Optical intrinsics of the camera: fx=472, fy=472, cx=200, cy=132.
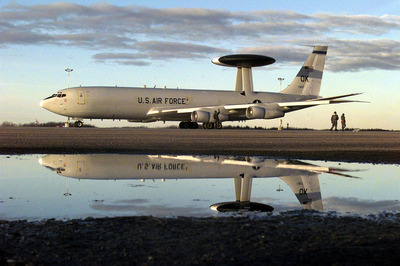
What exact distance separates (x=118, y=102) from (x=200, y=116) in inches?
239

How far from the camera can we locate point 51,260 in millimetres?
2568

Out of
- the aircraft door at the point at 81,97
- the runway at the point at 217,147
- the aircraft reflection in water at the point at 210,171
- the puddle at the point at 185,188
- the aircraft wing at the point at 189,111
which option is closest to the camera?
the puddle at the point at 185,188

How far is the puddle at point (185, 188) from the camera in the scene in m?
4.17

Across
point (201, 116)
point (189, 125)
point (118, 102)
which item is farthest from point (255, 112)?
point (118, 102)

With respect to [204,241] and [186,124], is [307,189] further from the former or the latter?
[186,124]

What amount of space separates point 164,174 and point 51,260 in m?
4.25

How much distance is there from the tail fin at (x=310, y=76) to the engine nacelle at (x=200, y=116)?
11.9 meters

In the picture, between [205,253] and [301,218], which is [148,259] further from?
[301,218]

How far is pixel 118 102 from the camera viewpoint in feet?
110

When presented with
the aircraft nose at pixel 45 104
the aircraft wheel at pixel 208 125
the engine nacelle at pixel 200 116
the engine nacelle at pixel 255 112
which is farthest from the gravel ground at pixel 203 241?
the aircraft wheel at pixel 208 125

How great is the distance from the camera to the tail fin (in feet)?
145

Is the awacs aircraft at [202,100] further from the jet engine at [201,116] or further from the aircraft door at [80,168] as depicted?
the aircraft door at [80,168]

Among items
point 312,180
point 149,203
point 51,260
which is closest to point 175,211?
point 149,203

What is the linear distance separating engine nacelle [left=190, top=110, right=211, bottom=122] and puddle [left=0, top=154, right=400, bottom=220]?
86.4 feet
